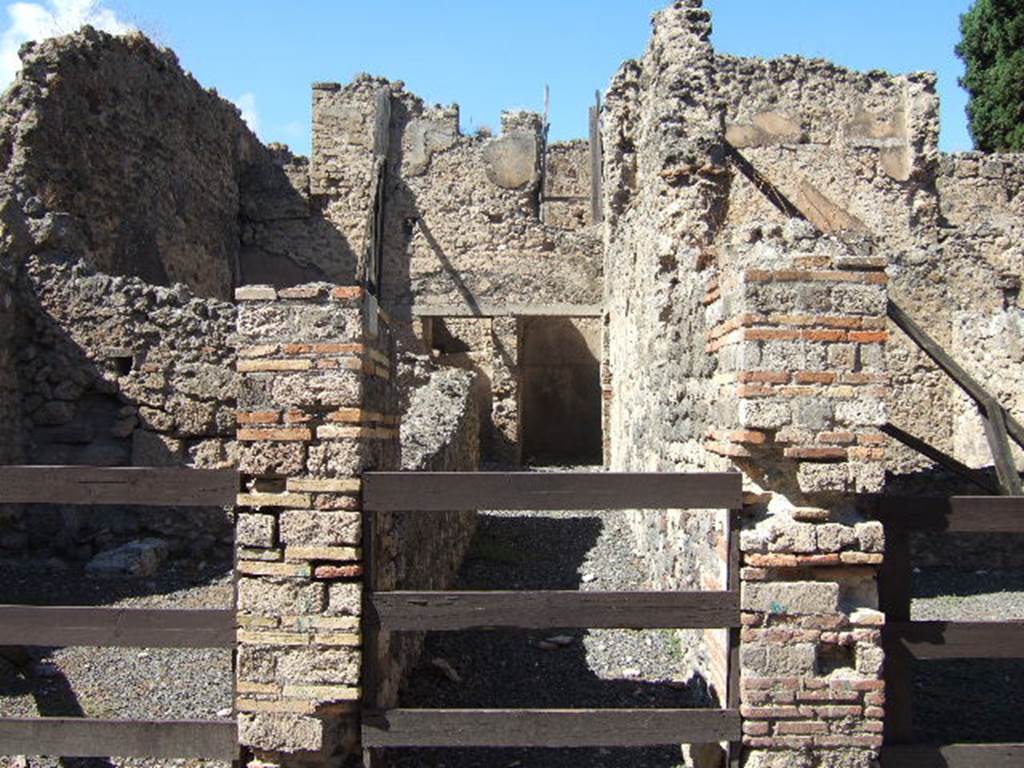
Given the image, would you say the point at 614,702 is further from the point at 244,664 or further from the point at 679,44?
the point at 679,44

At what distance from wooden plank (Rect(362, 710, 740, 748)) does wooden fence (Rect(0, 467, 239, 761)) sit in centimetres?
70

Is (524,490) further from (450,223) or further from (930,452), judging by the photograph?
(450,223)

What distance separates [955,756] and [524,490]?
2.15 meters

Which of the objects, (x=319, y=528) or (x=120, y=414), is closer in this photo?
(x=319, y=528)

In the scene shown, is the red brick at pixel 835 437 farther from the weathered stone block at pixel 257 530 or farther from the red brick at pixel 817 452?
the weathered stone block at pixel 257 530

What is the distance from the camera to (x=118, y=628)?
3822 millimetres

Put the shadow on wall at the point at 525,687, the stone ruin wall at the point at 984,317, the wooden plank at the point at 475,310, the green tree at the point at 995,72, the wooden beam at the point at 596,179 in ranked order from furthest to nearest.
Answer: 1. the green tree at the point at 995,72
2. the wooden beam at the point at 596,179
3. the wooden plank at the point at 475,310
4. the stone ruin wall at the point at 984,317
5. the shadow on wall at the point at 525,687

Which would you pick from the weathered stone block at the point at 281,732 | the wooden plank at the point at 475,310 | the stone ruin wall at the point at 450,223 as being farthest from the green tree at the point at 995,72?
the weathered stone block at the point at 281,732

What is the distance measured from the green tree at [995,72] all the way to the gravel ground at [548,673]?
18637 millimetres

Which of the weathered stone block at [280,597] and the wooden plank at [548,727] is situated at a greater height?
the weathered stone block at [280,597]

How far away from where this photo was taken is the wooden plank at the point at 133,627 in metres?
3.80

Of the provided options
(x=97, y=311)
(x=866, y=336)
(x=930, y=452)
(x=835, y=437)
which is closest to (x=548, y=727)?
(x=835, y=437)

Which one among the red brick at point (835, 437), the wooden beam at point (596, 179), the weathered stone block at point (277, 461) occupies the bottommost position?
the weathered stone block at point (277, 461)

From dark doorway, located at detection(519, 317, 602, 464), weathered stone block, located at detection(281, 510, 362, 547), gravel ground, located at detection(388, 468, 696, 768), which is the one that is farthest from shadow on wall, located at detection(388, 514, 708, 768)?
dark doorway, located at detection(519, 317, 602, 464)
